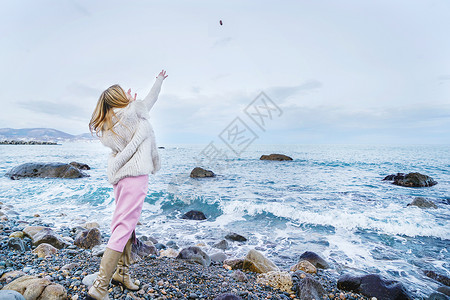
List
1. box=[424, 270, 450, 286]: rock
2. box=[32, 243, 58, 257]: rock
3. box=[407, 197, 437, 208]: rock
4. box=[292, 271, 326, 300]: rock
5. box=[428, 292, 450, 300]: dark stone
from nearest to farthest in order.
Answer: box=[292, 271, 326, 300]: rock < box=[428, 292, 450, 300]: dark stone < box=[424, 270, 450, 286]: rock < box=[32, 243, 58, 257]: rock < box=[407, 197, 437, 208]: rock

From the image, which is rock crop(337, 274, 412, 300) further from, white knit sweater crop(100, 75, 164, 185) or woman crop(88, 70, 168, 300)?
white knit sweater crop(100, 75, 164, 185)

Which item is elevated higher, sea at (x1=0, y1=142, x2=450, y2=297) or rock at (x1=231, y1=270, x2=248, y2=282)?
rock at (x1=231, y1=270, x2=248, y2=282)

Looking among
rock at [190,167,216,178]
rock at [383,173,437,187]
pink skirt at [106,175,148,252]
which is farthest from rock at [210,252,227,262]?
rock at [383,173,437,187]

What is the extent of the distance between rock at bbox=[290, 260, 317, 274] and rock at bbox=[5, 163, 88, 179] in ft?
50.4

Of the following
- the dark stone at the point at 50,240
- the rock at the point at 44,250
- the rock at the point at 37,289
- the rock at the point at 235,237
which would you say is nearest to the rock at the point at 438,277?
the rock at the point at 235,237

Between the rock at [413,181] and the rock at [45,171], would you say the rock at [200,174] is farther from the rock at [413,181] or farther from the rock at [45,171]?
the rock at [413,181]

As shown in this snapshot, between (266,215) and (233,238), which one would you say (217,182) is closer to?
(266,215)

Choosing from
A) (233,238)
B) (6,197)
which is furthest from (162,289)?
(6,197)

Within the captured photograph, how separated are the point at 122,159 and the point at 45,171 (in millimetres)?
16640

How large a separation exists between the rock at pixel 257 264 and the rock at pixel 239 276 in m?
0.31

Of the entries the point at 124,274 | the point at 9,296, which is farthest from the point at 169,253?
the point at 9,296

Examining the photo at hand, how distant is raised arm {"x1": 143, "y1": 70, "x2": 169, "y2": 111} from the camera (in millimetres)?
2639

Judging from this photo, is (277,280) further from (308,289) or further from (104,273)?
(104,273)

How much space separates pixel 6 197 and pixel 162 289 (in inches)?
450
